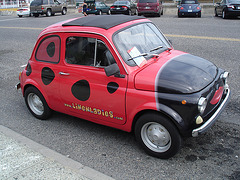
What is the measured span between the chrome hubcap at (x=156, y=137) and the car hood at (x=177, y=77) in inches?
20.9

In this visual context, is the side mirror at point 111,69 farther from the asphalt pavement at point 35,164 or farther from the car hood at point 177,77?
the asphalt pavement at point 35,164

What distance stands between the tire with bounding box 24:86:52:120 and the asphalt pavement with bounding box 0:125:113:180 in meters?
0.88

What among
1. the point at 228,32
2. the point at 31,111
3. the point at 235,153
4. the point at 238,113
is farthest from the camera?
the point at 228,32

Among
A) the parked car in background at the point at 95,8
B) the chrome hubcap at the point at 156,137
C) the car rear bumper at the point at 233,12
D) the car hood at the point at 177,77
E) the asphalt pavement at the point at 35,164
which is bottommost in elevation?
the asphalt pavement at the point at 35,164

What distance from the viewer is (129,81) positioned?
3826mm

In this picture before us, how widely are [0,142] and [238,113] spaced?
4142 mm

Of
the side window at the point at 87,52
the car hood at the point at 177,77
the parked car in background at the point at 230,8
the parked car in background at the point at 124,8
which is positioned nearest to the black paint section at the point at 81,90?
the side window at the point at 87,52

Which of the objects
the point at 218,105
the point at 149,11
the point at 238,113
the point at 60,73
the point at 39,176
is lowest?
the point at 39,176

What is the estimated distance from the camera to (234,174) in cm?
342

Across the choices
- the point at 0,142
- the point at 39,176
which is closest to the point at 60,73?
the point at 0,142

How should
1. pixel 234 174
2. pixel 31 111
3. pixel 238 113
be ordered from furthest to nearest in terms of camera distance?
pixel 31 111
pixel 238 113
pixel 234 174

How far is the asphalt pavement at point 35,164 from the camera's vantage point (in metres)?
3.48

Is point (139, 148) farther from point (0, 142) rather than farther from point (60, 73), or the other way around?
point (0, 142)

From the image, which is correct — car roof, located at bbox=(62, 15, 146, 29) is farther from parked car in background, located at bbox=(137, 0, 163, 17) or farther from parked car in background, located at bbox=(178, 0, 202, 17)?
parked car in background, located at bbox=(137, 0, 163, 17)
